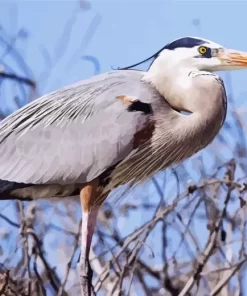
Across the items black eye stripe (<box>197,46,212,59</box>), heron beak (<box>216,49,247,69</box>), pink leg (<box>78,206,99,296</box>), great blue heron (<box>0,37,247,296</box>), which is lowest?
pink leg (<box>78,206,99,296</box>)

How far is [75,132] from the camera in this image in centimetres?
131

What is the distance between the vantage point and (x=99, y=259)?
1523mm

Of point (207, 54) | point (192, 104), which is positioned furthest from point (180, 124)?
point (207, 54)

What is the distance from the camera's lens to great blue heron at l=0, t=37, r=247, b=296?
1.28 m

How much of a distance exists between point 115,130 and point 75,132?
81 mm

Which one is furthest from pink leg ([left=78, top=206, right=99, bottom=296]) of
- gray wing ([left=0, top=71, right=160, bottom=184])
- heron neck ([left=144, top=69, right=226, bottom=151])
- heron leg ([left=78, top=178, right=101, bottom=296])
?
heron neck ([left=144, top=69, right=226, bottom=151])

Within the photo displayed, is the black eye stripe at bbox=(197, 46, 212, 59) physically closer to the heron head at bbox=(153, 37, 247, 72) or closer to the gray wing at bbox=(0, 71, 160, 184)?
the heron head at bbox=(153, 37, 247, 72)

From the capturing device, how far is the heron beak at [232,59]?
1.35 meters

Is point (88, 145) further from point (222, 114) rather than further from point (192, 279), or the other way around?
point (192, 279)

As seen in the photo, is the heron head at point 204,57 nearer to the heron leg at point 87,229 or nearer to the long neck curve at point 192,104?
the long neck curve at point 192,104

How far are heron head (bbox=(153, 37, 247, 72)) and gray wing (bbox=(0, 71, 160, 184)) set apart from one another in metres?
0.08

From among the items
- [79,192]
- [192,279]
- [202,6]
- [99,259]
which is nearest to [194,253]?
[192,279]

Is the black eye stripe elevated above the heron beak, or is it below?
above

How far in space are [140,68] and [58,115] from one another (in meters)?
0.22
